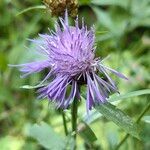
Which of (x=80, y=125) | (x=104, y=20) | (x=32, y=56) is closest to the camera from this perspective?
(x=80, y=125)

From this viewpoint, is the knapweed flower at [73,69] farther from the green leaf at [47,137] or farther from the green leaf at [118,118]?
the green leaf at [47,137]

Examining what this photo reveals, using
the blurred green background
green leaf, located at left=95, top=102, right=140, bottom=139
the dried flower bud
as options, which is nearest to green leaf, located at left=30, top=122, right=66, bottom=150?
the blurred green background

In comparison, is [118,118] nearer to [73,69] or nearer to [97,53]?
[73,69]

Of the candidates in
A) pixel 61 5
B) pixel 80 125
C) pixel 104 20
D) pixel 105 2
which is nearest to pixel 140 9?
pixel 104 20

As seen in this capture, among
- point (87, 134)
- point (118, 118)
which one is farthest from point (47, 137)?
point (118, 118)

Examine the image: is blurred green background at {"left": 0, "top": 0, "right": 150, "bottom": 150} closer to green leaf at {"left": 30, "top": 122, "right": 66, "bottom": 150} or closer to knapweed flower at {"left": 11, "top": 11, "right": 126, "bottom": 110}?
green leaf at {"left": 30, "top": 122, "right": 66, "bottom": 150}

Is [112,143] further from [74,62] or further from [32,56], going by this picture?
[74,62]
